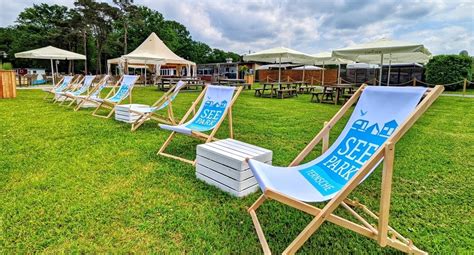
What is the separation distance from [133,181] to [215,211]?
104 cm

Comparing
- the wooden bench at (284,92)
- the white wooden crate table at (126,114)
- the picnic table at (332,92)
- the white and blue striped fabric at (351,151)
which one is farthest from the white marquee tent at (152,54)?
the white and blue striped fabric at (351,151)

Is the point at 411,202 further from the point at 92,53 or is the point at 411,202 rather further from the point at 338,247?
the point at 92,53

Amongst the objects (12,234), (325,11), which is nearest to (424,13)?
(325,11)

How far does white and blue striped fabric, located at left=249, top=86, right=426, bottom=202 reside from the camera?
175cm

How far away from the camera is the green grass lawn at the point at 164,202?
6.22ft

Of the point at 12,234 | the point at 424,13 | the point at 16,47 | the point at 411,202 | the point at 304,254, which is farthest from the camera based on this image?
the point at 16,47

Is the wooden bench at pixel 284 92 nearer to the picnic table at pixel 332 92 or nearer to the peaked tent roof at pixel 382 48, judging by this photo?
the picnic table at pixel 332 92

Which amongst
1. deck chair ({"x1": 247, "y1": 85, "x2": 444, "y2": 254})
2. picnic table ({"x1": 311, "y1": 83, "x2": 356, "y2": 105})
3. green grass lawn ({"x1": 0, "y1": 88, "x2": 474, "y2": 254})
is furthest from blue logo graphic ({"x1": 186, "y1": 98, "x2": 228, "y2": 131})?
picnic table ({"x1": 311, "y1": 83, "x2": 356, "y2": 105})

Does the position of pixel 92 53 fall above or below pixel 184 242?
above

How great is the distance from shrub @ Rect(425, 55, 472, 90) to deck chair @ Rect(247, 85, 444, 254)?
17239mm

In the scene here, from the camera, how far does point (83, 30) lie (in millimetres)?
29625

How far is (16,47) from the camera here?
31891 mm

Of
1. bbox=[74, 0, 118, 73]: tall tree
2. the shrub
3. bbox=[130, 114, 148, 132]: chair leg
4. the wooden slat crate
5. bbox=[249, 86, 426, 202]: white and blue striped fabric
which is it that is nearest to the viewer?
bbox=[249, 86, 426, 202]: white and blue striped fabric

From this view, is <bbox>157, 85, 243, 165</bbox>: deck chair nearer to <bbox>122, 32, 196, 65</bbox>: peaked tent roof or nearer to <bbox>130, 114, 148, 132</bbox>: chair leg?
<bbox>130, 114, 148, 132</bbox>: chair leg
